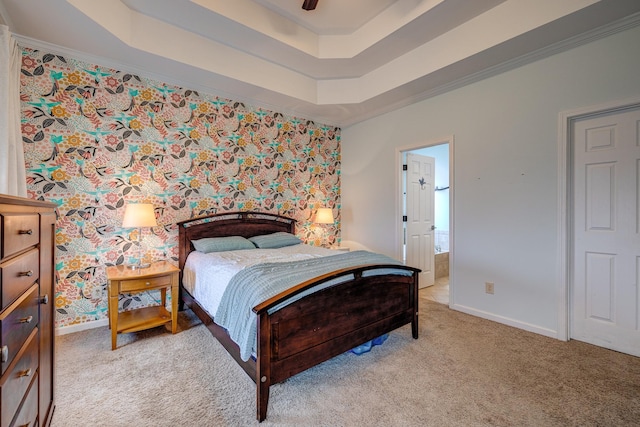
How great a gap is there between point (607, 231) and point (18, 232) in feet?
12.4

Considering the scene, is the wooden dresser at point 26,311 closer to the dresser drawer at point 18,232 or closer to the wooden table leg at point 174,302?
the dresser drawer at point 18,232

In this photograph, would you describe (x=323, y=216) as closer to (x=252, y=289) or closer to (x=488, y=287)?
(x=488, y=287)

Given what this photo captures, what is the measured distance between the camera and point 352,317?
2.05 m

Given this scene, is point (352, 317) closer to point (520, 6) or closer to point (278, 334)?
point (278, 334)

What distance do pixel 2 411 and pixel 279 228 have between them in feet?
→ 10.9

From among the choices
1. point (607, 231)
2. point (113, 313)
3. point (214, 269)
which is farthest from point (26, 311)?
point (607, 231)

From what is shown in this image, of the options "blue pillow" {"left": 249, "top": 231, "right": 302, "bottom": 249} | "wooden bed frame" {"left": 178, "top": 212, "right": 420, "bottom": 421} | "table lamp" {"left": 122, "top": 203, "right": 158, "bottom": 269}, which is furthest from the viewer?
"blue pillow" {"left": 249, "top": 231, "right": 302, "bottom": 249}

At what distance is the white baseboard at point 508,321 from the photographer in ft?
8.66

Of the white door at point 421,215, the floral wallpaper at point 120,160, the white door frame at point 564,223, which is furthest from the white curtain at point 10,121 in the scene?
the white door frame at point 564,223

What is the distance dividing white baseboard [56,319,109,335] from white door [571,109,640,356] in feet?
14.9

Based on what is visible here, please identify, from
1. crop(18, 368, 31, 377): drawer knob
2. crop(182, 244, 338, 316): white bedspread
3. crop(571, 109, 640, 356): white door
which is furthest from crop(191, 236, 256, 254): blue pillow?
crop(571, 109, 640, 356): white door

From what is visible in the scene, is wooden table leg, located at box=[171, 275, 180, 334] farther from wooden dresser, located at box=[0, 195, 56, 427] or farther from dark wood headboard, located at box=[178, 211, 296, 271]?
wooden dresser, located at box=[0, 195, 56, 427]

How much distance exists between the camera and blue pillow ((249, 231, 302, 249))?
3.53m

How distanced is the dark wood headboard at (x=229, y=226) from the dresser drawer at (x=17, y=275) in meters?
2.13
